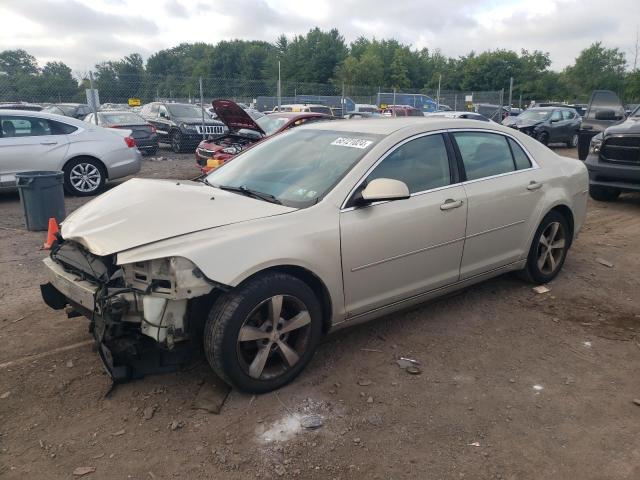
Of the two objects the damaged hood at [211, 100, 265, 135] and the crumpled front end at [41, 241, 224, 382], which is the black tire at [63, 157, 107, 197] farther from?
the crumpled front end at [41, 241, 224, 382]

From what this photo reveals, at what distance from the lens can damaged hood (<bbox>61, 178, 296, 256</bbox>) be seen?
3.00m

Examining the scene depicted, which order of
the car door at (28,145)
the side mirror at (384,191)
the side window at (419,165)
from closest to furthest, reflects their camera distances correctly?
the side mirror at (384,191), the side window at (419,165), the car door at (28,145)

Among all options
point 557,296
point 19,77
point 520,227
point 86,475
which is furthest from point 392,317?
point 19,77

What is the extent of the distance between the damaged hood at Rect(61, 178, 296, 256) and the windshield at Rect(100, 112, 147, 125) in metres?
12.0

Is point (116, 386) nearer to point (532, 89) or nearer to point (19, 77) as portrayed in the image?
point (19, 77)

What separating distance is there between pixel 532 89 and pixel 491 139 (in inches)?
2935

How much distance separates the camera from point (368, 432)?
2.85 m

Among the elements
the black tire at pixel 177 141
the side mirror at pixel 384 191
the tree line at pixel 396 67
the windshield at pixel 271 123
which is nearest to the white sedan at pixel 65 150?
the windshield at pixel 271 123

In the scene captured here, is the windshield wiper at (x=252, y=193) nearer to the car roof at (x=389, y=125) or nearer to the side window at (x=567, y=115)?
the car roof at (x=389, y=125)

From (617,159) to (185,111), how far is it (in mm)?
13289

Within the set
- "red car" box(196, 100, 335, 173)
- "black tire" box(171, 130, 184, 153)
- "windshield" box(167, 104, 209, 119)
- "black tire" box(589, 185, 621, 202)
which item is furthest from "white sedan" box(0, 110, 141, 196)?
"black tire" box(589, 185, 621, 202)

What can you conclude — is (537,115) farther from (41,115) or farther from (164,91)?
(41,115)

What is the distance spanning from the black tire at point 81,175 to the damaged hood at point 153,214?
604cm

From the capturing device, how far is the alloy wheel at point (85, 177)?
29.9ft
